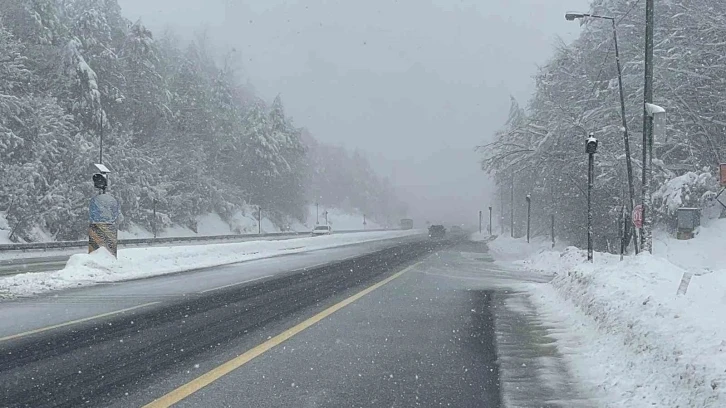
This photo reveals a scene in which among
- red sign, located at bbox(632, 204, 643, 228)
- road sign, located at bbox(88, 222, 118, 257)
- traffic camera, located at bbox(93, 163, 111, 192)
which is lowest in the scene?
road sign, located at bbox(88, 222, 118, 257)

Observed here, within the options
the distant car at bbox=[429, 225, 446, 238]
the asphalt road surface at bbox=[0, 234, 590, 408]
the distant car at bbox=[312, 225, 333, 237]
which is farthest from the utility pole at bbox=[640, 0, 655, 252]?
the distant car at bbox=[429, 225, 446, 238]

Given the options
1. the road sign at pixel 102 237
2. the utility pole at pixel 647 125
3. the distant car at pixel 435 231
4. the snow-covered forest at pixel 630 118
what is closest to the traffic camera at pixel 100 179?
the road sign at pixel 102 237

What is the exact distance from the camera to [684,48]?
26.7 metres

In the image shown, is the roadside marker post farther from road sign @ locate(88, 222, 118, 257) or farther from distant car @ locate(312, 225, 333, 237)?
distant car @ locate(312, 225, 333, 237)

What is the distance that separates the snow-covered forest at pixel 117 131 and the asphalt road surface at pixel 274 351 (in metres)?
31.2

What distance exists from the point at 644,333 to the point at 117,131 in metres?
52.0

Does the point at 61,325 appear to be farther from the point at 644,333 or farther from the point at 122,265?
the point at 122,265

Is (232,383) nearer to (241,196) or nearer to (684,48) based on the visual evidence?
(684,48)

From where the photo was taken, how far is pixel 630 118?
29.2m

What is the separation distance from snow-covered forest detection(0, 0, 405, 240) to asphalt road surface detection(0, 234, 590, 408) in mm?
31169

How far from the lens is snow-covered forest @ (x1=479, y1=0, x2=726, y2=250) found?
26109 mm

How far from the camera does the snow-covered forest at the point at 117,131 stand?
3941 cm

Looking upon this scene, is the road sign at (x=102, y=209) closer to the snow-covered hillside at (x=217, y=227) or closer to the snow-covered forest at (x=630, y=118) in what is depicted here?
the snow-covered forest at (x=630, y=118)

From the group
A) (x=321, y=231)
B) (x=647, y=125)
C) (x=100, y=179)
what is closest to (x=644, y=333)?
(x=647, y=125)
